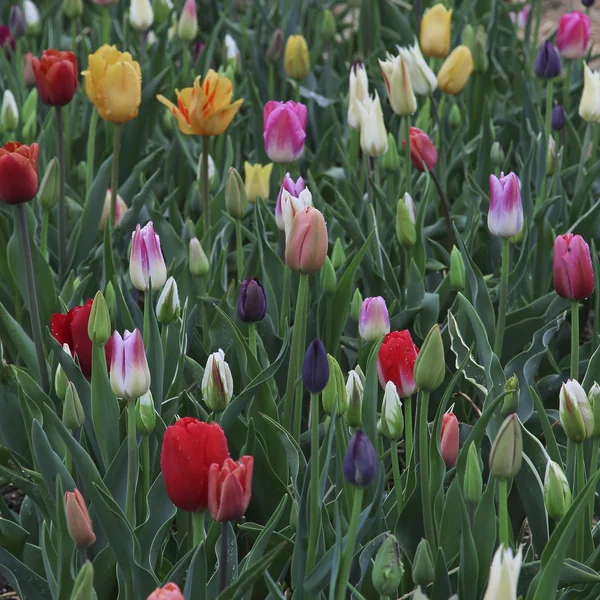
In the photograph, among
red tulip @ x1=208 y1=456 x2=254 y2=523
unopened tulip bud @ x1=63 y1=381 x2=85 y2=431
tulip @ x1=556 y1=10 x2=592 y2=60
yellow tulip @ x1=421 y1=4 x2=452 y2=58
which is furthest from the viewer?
tulip @ x1=556 y1=10 x2=592 y2=60

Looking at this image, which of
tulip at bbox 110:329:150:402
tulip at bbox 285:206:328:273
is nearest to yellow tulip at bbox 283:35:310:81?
tulip at bbox 285:206:328:273

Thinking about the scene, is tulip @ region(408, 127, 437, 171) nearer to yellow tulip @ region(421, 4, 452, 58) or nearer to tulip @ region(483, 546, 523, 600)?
yellow tulip @ region(421, 4, 452, 58)

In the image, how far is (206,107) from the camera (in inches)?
72.7

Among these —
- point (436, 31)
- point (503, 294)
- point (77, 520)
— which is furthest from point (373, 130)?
point (77, 520)

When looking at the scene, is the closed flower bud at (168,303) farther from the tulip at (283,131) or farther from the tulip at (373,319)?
the tulip at (283,131)

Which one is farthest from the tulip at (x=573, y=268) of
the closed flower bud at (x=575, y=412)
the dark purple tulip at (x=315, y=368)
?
the dark purple tulip at (x=315, y=368)

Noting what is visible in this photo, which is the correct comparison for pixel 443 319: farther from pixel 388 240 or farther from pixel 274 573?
pixel 274 573

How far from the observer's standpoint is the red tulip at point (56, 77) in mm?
1884

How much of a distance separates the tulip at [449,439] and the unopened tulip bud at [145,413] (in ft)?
1.17

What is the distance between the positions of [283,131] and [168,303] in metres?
0.51

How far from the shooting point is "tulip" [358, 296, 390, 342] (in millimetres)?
1411

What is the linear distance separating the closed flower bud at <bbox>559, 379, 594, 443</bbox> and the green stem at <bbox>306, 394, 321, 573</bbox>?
0.97 feet

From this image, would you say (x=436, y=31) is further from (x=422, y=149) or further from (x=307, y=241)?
(x=307, y=241)

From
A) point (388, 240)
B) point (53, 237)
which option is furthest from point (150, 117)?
point (388, 240)
